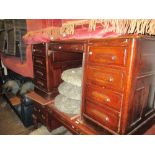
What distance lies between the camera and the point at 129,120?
0.92m

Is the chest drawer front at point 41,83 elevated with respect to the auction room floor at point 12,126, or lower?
elevated

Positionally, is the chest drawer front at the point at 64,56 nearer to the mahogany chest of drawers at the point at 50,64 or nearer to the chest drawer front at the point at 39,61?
the mahogany chest of drawers at the point at 50,64

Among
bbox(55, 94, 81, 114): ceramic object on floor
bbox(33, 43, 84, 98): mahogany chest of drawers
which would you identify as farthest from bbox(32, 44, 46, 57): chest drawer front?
bbox(55, 94, 81, 114): ceramic object on floor

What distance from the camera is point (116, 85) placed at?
894 mm

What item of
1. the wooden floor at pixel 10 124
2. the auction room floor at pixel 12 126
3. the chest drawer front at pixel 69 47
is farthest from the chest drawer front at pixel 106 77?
the wooden floor at pixel 10 124

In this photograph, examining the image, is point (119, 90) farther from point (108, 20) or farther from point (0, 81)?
point (0, 81)

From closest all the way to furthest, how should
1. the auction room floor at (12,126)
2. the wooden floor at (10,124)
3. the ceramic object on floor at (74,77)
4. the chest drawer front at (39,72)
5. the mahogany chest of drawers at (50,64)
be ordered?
the ceramic object on floor at (74,77) < the mahogany chest of drawers at (50,64) < the chest drawer front at (39,72) < the auction room floor at (12,126) < the wooden floor at (10,124)

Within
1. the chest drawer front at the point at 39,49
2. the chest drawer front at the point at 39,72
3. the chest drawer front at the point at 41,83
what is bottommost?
the chest drawer front at the point at 41,83

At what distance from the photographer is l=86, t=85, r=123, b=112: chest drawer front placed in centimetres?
91

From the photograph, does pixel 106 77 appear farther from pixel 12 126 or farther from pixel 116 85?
pixel 12 126

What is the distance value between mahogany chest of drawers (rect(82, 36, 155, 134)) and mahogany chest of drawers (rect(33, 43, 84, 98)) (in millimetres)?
575

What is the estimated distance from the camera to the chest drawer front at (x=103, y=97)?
912mm

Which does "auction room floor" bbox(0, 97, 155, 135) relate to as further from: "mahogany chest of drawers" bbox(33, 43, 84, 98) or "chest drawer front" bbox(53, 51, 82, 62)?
"chest drawer front" bbox(53, 51, 82, 62)

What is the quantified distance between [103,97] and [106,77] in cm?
14
